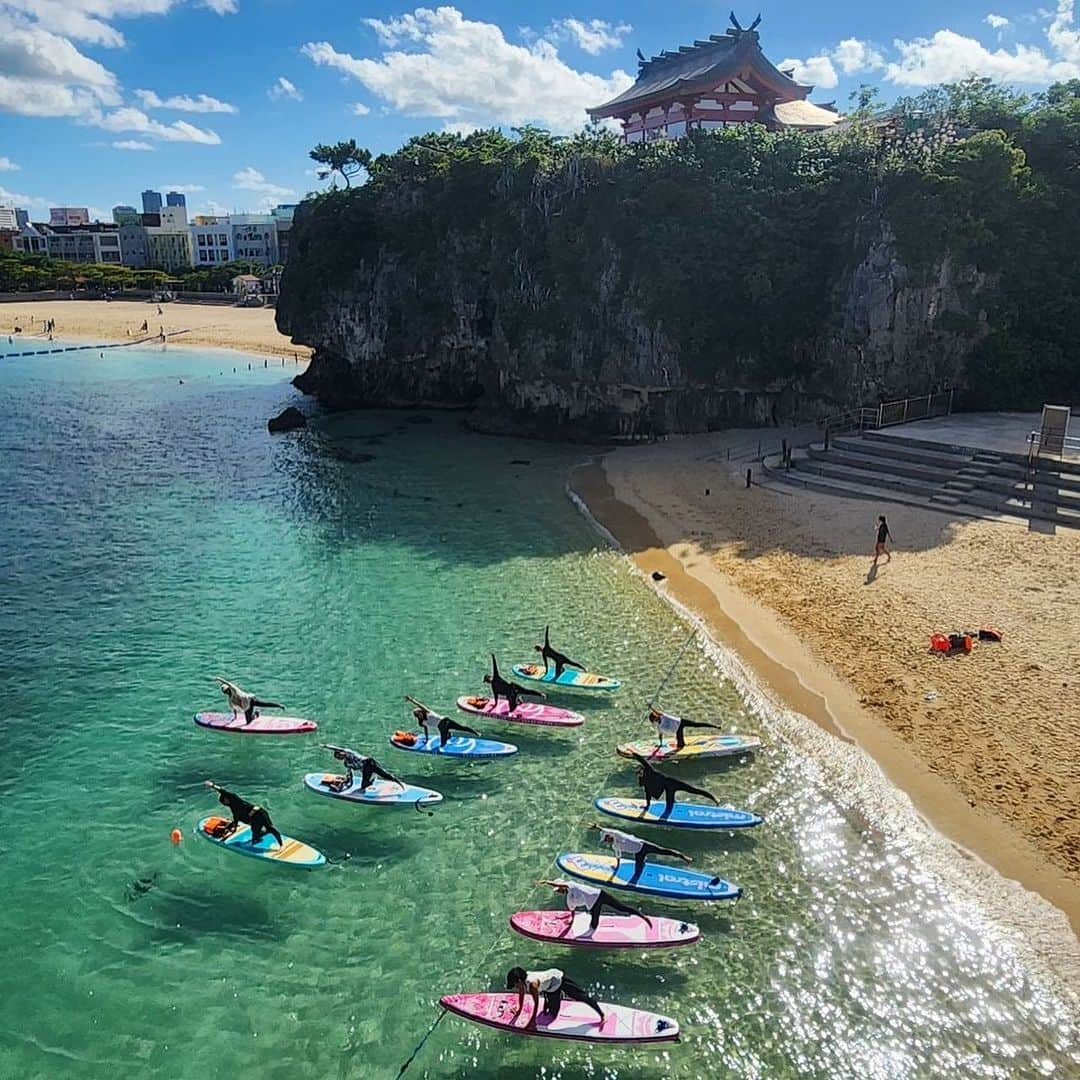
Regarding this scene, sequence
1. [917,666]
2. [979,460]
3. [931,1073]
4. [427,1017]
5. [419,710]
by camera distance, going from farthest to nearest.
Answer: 1. [979,460]
2. [917,666]
3. [419,710]
4. [427,1017]
5. [931,1073]

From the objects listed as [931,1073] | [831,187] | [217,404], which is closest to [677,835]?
[931,1073]

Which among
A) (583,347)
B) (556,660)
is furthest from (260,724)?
(583,347)

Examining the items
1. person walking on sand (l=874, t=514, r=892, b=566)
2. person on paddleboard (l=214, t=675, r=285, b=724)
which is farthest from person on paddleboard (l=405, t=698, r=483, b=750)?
person walking on sand (l=874, t=514, r=892, b=566)

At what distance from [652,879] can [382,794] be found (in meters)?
5.36

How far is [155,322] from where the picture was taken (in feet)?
347

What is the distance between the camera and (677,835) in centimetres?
1493

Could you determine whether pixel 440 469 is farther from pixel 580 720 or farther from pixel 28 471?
pixel 580 720

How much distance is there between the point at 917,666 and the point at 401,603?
1446cm

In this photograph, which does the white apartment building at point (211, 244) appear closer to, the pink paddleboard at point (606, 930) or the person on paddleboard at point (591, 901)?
the pink paddleboard at point (606, 930)

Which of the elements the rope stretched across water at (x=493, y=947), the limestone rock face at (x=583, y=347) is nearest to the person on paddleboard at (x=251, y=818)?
the rope stretched across water at (x=493, y=947)

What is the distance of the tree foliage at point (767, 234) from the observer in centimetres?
3825

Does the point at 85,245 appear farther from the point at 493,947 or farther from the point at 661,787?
the point at 493,947

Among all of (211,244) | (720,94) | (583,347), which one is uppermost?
(211,244)

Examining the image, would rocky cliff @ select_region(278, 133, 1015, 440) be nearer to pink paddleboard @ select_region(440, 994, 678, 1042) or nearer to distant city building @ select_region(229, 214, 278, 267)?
pink paddleboard @ select_region(440, 994, 678, 1042)
